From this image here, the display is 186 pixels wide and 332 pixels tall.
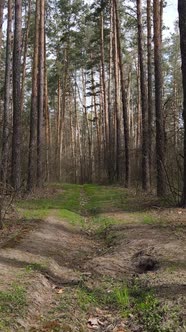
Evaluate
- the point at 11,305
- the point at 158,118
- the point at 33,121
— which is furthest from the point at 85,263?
the point at 33,121

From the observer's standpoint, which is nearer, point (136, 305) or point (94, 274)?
point (136, 305)

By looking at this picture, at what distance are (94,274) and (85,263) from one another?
83 cm

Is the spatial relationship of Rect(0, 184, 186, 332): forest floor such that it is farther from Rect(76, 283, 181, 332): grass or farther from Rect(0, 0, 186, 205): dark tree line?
Rect(0, 0, 186, 205): dark tree line

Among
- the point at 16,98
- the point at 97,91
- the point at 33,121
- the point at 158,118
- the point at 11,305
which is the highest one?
the point at 97,91

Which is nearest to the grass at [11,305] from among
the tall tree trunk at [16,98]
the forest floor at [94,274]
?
the forest floor at [94,274]

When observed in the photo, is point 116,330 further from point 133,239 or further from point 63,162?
point 63,162

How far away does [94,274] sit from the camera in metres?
6.57

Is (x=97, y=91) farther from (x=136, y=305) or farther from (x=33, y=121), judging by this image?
(x=136, y=305)

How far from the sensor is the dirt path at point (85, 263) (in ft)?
16.4

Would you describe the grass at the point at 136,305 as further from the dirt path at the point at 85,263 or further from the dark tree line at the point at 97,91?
the dark tree line at the point at 97,91

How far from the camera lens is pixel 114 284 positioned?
610 cm

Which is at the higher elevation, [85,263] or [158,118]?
[158,118]

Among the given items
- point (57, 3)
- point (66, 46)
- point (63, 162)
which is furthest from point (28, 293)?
point (63, 162)

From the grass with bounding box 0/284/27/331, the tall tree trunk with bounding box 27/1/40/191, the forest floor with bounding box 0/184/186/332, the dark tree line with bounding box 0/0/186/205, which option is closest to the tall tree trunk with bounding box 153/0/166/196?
the dark tree line with bounding box 0/0/186/205
